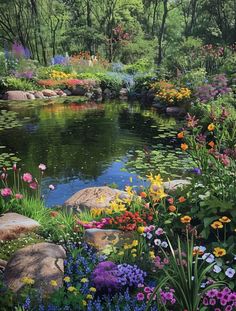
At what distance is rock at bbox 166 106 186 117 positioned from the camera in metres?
13.3

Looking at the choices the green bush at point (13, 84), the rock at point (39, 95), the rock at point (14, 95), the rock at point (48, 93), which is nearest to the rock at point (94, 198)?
the rock at point (14, 95)

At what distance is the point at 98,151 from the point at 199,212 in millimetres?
→ 5355

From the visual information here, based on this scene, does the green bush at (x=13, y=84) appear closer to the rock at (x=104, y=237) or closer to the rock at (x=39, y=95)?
the rock at (x=39, y=95)

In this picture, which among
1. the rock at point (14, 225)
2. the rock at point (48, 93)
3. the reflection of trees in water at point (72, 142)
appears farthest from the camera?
the rock at point (48, 93)

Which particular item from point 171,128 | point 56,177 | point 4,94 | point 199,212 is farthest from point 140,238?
point 4,94

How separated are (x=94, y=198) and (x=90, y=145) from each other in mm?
4332

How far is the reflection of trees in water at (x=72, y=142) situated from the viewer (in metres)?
7.72

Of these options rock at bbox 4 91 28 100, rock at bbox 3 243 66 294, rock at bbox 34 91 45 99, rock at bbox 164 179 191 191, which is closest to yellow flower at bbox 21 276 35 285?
rock at bbox 3 243 66 294

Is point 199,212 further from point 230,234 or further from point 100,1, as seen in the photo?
point 100,1

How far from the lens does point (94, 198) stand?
5.00 metres

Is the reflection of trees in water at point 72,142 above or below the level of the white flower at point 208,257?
below

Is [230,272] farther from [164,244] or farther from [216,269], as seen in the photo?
[164,244]

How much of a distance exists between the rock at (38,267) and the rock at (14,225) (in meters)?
0.58

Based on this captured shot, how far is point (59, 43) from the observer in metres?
33.2
